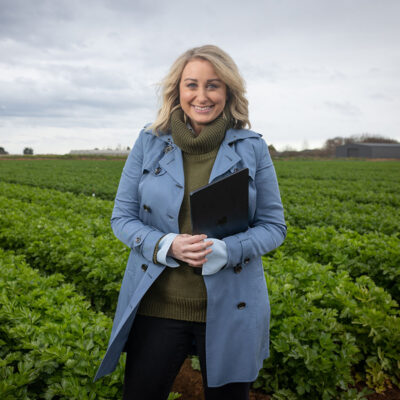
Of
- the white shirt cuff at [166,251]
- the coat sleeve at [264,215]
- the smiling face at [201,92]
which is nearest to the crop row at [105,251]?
the white shirt cuff at [166,251]

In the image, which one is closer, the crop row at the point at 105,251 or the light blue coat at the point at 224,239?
the light blue coat at the point at 224,239

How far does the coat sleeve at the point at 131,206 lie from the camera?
173 centimetres

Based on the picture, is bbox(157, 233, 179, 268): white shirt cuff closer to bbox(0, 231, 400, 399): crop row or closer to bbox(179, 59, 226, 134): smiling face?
bbox(179, 59, 226, 134): smiling face

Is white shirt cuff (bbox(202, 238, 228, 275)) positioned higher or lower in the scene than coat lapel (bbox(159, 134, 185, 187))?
lower

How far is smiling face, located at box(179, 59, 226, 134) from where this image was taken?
1726 millimetres

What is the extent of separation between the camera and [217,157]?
174cm

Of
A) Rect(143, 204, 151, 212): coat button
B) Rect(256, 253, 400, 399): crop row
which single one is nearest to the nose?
Rect(143, 204, 151, 212): coat button

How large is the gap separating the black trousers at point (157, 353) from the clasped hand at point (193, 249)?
0.37m

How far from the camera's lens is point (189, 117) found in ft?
6.14

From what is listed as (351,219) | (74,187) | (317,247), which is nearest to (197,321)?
(317,247)

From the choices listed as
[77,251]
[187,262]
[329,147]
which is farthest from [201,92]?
[329,147]

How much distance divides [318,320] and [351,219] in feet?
16.9

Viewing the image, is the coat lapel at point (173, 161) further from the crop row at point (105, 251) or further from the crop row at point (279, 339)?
the crop row at point (105, 251)

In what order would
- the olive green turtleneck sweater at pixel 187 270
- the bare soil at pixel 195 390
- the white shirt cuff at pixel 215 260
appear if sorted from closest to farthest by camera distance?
the white shirt cuff at pixel 215 260
the olive green turtleneck sweater at pixel 187 270
the bare soil at pixel 195 390
